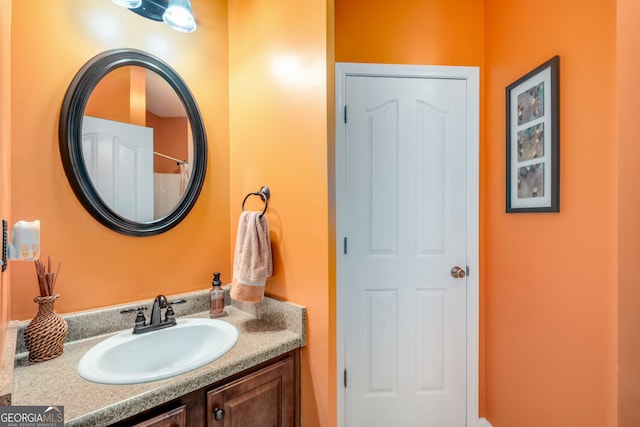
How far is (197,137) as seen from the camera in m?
1.44

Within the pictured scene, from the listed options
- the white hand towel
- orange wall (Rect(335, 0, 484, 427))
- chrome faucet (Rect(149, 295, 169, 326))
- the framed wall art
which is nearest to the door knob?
the framed wall art

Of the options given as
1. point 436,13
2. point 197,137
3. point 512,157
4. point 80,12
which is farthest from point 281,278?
point 436,13

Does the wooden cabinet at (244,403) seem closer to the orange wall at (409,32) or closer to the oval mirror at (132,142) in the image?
the oval mirror at (132,142)

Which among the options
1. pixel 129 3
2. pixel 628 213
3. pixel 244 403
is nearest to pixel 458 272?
pixel 628 213

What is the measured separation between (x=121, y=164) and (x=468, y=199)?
1.81 meters

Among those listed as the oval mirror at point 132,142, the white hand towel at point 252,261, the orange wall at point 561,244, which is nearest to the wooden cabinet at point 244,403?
the white hand towel at point 252,261

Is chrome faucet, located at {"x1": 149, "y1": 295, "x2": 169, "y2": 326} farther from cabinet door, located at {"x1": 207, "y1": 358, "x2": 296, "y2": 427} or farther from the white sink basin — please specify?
cabinet door, located at {"x1": 207, "y1": 358, "x2": 296, "y2": 427}

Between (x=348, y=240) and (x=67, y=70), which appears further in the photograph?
(x=348, y=240)

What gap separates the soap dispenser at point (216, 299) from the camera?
137cm

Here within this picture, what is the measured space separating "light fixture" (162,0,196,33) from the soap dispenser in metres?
1.23

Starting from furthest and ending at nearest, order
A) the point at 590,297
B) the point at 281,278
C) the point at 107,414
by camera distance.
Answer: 1. the point at 281,278
2. the point at 590,297
3. the point at 107,414

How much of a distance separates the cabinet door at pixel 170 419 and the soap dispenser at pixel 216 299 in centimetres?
53

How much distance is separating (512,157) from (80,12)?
2.08 metres

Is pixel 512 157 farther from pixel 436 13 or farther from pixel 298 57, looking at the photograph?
pixel 298 57
